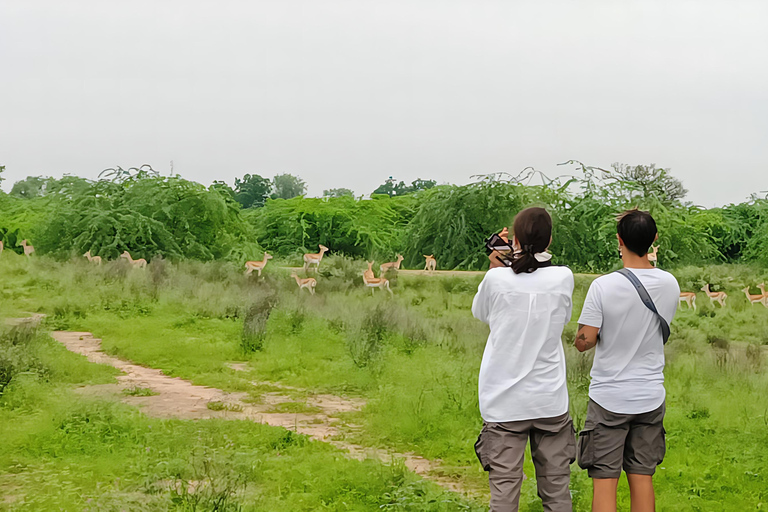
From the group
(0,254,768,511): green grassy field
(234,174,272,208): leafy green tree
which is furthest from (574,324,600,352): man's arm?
(234,174,272,208): leafy green tree

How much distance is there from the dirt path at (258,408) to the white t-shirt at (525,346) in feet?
7.32

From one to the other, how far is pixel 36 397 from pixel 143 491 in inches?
124

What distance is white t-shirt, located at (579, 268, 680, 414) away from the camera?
140 inches

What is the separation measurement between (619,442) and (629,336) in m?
0.52

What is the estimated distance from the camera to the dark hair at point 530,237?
3396 mm

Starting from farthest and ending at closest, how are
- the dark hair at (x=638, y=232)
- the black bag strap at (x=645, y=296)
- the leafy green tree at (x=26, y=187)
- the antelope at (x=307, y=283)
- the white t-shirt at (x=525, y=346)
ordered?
the leafy green tree at (x=26, y=187), the antelope at (x=307, y=283), the dark hair at (x=638, y=232), the black bag strap at (x=645, y=296), the white t-shirt at (x=525, y=346)

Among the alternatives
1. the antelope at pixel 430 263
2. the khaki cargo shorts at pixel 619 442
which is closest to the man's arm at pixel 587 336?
the khaki cargo shorts at pixel 619 442

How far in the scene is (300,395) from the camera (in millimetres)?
8203

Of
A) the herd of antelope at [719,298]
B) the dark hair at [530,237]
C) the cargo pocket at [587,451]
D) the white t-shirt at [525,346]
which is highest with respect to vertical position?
the dark hair at [530,237]

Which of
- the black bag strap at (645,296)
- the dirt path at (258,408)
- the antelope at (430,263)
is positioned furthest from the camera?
the antelope at (430,263)

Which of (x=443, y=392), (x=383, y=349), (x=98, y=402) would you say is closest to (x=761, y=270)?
(x=383, y=349)

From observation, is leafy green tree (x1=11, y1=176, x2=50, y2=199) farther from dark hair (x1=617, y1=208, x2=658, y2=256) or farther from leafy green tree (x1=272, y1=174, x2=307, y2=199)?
dark hair (x1=617, y1=208, x2=658, y2=256)

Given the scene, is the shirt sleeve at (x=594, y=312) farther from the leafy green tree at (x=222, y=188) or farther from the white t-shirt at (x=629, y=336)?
the leafy green tree at (x=222, y=188)

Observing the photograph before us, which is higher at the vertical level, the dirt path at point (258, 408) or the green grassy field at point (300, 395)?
the green grassy field at point (300, 395)
